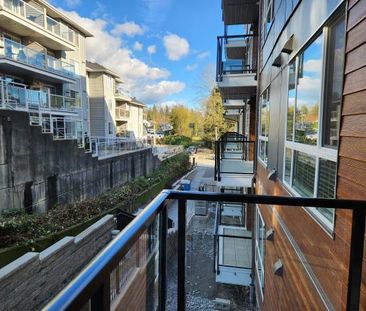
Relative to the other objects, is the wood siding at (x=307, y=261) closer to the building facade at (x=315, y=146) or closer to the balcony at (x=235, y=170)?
the building facade at (x=315, y=146)

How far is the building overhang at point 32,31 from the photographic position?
38.4ft

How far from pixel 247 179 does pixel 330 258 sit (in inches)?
197

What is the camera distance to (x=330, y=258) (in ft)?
6.15

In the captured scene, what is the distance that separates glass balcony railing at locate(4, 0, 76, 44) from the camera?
12.1 metres

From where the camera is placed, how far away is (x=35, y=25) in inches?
515

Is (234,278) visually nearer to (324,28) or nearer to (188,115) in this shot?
(324,28)

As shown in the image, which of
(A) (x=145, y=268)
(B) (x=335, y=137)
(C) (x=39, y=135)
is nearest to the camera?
(A) (x=145, y=268)

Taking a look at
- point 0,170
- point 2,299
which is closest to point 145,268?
point 2,299

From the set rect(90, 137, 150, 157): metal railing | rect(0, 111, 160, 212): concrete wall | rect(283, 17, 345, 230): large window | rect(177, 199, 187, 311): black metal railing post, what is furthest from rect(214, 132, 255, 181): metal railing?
rect(90, 137, 150, 157): metal railing

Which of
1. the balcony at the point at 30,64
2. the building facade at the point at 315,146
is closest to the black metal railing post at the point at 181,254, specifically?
the building facade at the point at 315,146

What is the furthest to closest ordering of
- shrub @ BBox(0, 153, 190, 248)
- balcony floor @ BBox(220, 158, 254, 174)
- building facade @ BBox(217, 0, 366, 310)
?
balcony floor @ BBox(220, 158, 254, 174) < shrub @ BBox(0, 153, 190, 248) < building facade @ BBox(217, 0, 366, 310)

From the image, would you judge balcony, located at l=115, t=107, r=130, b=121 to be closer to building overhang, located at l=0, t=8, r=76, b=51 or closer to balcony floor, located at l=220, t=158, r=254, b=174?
building overhang, located at l=0, t=8, r=76, b=51

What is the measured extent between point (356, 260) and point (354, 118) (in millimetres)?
845

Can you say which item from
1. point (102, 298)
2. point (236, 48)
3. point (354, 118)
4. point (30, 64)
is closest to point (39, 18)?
point (30, 64)
